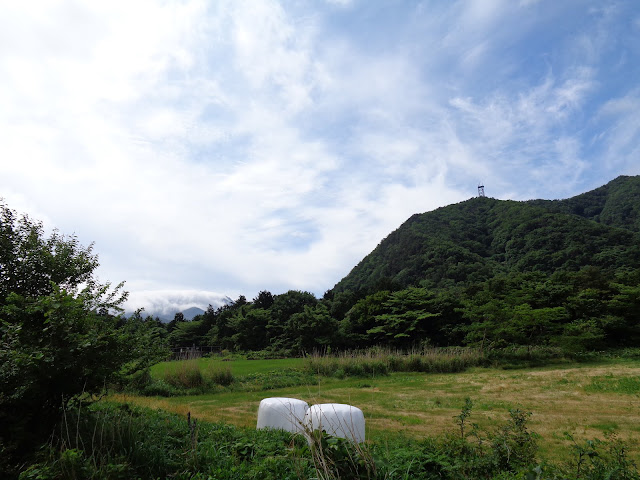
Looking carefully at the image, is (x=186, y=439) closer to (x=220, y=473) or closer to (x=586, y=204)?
(x=220, y=473)

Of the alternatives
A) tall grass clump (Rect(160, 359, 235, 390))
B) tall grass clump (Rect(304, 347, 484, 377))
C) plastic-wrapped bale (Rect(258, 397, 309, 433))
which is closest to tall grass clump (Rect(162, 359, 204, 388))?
tall grass clump (Rect(160, 359, 235, 390))

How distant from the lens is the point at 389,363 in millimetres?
18078

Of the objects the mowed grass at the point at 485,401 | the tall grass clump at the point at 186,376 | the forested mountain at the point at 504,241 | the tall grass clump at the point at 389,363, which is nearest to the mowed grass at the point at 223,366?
the tall grass clump at the point at 186,376

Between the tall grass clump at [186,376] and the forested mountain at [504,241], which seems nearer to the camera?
the tall grass clump at [186,376]

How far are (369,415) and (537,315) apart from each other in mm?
14669

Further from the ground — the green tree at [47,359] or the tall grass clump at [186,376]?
the green tree at [47,359]

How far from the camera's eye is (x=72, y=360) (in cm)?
397

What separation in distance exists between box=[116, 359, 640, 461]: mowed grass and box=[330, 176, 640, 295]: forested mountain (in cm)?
2237

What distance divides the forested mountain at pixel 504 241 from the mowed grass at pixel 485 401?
22.4m

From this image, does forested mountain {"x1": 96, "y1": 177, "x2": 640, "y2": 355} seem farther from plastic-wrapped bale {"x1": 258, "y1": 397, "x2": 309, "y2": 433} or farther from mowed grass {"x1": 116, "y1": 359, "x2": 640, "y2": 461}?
plastic-wrapped bale {"x1": 258, "y1": 397, "x2": 309, "y2": 433}

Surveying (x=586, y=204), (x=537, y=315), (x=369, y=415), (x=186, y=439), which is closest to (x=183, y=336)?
(x=537, y=315)

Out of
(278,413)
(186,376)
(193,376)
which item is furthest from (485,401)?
(186,376)

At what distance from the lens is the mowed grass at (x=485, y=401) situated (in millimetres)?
6977

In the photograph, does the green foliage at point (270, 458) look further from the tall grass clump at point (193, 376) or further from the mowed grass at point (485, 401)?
the tall grass clump at point (193, 376)
